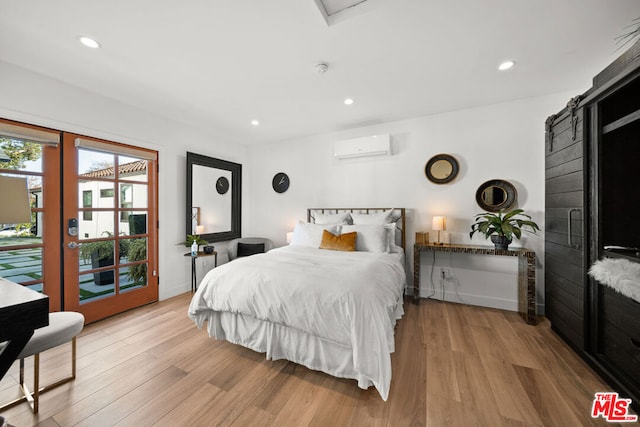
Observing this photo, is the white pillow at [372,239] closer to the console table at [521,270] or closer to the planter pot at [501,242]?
the console table at [521,270]

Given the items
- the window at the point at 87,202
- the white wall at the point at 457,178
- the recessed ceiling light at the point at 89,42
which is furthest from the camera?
the white wall at the point at 457,178

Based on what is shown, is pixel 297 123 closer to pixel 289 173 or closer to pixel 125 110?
pixel 289 173

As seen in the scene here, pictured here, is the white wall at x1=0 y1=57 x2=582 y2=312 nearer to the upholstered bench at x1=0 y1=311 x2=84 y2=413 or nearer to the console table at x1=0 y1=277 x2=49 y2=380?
the upholstered bench at x1=0 y1=311 x2=84 y2=413

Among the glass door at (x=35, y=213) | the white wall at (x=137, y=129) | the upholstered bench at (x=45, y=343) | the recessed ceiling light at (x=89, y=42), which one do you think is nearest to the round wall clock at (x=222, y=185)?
the white wall at (x=137, y=129)

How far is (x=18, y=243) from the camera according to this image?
2.13 metres

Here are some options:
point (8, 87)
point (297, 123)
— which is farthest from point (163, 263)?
point (297, 123)

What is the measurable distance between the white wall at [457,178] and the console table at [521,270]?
5.1 inches

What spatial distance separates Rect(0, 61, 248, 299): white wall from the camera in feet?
7.09

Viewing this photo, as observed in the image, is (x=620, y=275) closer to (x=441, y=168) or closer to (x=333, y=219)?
(x=441, y=168)

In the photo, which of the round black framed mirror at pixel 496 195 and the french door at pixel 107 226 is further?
the round black framed mirror at pixel 496 195

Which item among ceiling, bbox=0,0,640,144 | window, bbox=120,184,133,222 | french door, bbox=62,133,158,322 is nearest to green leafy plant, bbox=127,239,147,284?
french door, bbox=62,133,158,322

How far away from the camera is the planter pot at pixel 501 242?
2.68 metres

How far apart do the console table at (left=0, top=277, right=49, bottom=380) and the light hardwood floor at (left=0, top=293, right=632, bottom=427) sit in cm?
67

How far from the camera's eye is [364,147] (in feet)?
11.7
